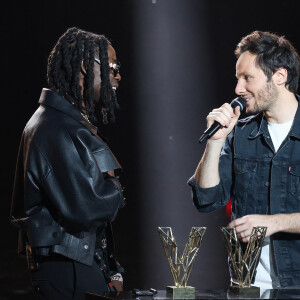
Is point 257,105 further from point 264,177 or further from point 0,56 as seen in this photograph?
point 0,56

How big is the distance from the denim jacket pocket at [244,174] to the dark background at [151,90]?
1795 millimetres

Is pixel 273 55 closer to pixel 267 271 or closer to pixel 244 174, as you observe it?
pixel 244 174

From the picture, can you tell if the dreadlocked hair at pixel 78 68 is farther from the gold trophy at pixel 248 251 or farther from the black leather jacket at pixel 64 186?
the gold trophy at pixel 248 251

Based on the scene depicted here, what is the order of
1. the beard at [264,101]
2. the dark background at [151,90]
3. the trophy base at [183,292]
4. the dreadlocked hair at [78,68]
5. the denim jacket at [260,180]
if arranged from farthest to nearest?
the dark background at [151,90] → the beard at [264,101] → the denim jacket at [260,180] → the dreadlocked hair at [78,68] → the trophy base at [183,292]

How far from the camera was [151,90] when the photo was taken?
3.87m

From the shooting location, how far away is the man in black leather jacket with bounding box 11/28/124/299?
66.6 inches

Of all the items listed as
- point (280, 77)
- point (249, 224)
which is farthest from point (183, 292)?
point (280, 77)

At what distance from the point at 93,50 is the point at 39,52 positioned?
184 centimetres

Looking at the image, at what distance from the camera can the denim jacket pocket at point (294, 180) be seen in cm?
203

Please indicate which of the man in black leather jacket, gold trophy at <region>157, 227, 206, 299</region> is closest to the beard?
the man in black leather jacket

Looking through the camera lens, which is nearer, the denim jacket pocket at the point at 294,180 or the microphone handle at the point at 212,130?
the microphone handle at the point at 212,130

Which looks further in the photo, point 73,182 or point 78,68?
point 78,68

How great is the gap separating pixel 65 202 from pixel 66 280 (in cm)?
23

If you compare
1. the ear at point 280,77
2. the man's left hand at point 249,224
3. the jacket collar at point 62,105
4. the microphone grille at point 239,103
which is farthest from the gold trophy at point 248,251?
the ear at point 280,77
